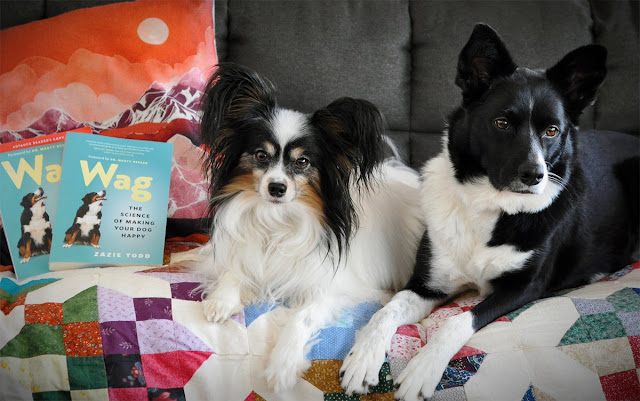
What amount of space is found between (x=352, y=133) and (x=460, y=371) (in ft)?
2.55

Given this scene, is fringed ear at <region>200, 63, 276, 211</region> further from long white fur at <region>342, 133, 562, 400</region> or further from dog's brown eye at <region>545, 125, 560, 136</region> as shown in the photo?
dog's brown eye at <region>545, 125, 560, 136</region>

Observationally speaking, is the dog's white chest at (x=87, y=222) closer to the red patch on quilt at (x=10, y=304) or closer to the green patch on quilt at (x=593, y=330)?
the red patch on quilt at (x=10, y=304)

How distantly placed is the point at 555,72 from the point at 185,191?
1387 mm

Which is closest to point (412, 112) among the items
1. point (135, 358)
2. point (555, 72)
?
point (555, 72)

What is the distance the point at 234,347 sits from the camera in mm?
1456

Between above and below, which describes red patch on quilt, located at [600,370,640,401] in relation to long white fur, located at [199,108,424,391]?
below

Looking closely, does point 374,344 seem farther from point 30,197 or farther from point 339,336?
point 30,197

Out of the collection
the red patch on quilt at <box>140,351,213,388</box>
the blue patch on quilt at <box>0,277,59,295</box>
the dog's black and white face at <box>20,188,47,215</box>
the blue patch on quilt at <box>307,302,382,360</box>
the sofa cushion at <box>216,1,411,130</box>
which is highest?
the sofa cushion at <box>216,1,411,130</box>

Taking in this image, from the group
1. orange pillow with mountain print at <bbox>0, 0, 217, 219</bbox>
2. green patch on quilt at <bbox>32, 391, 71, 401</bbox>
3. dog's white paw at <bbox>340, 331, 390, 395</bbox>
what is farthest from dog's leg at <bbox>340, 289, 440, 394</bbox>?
orange pillow with mountain print at <bbox>0, 0, 217, 219</bbox>

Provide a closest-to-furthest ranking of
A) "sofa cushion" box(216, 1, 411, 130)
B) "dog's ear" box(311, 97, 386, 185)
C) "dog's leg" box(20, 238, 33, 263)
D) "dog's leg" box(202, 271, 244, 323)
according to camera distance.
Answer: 1. "dog's leg" box(202, 271, 244, 323)
2. "dog's ear" box(311, 97, 386, 185)
3. "dog's leg" box(20, 238, 33, 263)
4. "sofa cushion" box(216, 1, 411, 130)

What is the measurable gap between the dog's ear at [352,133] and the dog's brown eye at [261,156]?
189mm

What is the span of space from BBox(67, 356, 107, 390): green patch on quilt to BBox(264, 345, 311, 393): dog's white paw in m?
0.45

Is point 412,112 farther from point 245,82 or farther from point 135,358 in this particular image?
point 135,358

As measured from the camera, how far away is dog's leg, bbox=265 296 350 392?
4.53 feet
